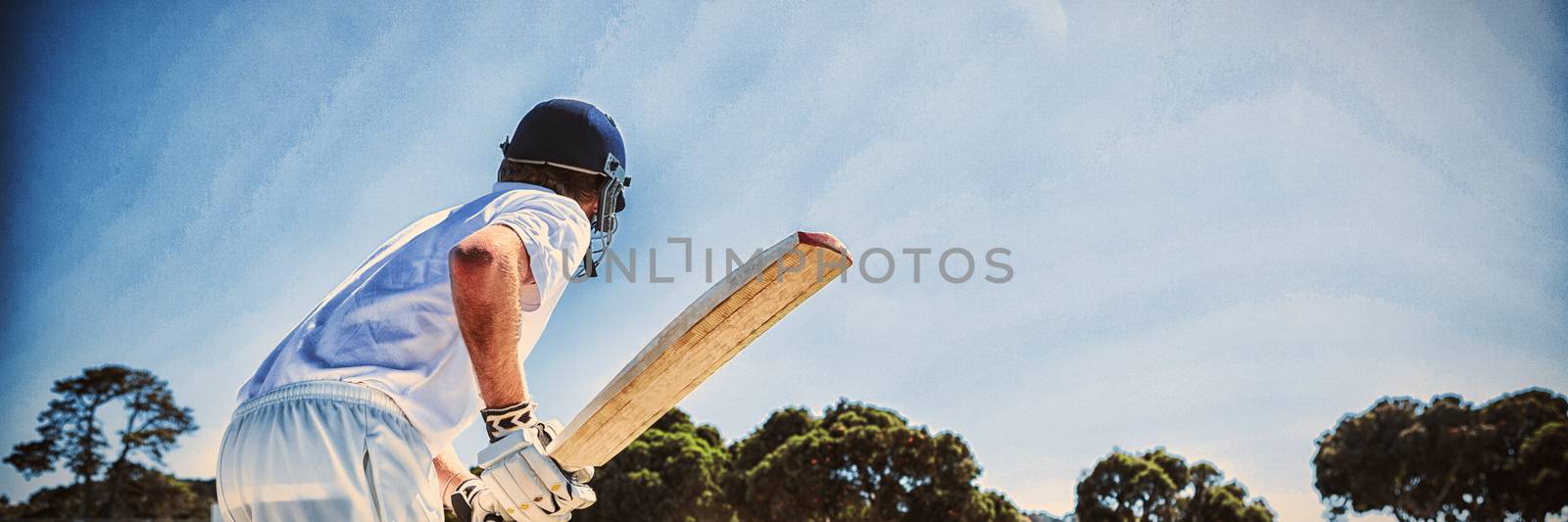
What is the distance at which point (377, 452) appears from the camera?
2.07 metres

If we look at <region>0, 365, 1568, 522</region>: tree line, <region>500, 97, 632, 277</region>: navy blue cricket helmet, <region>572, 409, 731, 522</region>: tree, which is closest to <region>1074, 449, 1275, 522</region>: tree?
<region>0, 365, 1568, 522</region>: tree line

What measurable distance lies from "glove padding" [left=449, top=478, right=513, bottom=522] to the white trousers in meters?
0.40

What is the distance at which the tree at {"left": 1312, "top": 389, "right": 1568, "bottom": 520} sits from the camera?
31.0 metres

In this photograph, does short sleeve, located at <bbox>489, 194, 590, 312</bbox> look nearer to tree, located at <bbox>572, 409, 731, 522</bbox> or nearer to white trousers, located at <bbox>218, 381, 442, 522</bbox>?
white trousers, located at <bbox>218, 381, 442, 522</bbox>

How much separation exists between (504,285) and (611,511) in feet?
125

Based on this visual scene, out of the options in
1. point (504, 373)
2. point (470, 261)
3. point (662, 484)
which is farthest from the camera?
point (662, 484)

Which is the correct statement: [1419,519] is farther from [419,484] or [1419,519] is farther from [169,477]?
[169,477]

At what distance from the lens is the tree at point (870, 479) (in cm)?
3209

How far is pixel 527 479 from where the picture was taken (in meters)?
2.23

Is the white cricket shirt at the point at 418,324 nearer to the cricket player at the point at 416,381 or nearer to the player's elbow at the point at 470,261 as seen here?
the cricket player at the point at 416,381

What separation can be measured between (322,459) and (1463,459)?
3896 cm

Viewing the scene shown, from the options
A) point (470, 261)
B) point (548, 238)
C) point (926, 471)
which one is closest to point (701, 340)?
point (548, 238)

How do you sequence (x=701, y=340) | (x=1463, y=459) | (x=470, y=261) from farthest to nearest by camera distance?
(x=1463, y=459), (x=701, y=340), (x=470, y=261)

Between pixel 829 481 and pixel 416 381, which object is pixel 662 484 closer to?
pixel 829 481
